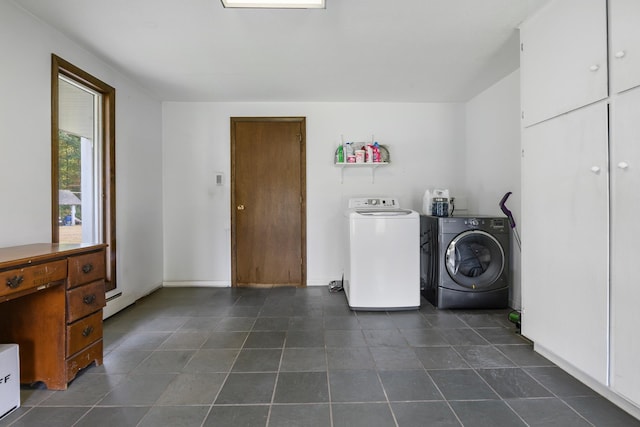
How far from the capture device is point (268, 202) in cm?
351

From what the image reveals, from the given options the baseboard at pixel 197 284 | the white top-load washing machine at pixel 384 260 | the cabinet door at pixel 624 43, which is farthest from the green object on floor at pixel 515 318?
the baseboard at pixel 197 284

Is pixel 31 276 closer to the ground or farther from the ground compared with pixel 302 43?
closer to the ground

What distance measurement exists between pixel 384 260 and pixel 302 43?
1.90 metres

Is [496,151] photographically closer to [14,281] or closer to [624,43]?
[624,43]

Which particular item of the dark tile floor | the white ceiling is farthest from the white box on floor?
the white ceiling

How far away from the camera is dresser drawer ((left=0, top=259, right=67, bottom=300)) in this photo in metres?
1.25

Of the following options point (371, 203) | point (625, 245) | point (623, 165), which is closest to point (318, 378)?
point (625, 245)

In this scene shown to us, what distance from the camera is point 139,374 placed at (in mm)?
1709

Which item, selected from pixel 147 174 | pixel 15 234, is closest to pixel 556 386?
pixel 15 234

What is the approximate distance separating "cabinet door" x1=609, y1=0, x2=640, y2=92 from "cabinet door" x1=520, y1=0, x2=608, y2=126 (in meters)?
0.04

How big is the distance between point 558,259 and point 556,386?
680mm

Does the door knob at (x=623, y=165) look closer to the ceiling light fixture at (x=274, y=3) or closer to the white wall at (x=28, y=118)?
the ceiling light fixture at (x=274, y=3)

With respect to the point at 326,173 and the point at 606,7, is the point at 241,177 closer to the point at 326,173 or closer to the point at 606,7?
the point at 326,173

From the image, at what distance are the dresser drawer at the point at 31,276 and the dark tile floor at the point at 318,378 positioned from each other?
0.62m
